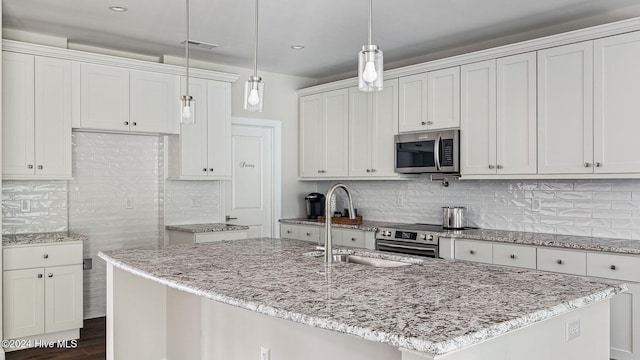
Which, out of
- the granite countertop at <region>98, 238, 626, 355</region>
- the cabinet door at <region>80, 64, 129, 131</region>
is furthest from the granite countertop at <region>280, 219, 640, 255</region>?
the cabinet door at <region>80, 64, 129, 131</region>

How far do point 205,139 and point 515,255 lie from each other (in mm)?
3112

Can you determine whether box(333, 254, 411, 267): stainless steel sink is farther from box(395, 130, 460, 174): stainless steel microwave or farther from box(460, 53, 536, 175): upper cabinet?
box(395, 130, 460, 174): stainless steel microwave

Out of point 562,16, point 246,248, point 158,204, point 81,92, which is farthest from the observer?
point 158,204

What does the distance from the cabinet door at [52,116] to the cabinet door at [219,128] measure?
1.34 metres

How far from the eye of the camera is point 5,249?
4031 millimetres

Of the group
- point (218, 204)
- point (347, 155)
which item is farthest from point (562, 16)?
point (218, 204)

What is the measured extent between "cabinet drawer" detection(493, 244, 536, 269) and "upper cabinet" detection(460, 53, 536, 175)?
2.06 ft

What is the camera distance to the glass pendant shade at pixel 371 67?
6.88ft

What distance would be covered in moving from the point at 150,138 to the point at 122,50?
2.94 ft

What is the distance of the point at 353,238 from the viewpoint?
5.35 meters

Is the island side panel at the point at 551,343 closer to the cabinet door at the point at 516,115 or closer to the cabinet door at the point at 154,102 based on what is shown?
the cabinet door at the point at 516,115

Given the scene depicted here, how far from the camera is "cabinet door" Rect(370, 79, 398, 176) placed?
208 inches

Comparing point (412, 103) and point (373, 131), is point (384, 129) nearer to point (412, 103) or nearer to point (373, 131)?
point (373, 131)

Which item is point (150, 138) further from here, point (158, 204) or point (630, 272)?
point (630, 272)
